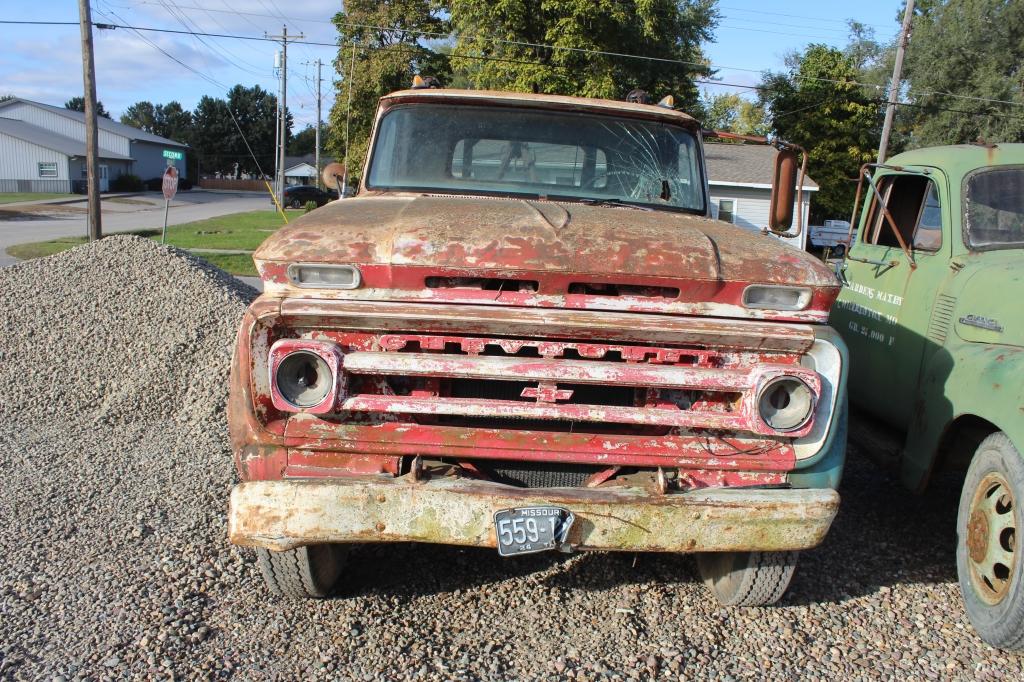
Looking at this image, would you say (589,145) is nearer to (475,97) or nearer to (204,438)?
(475,97)

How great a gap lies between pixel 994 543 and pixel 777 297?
1470 mm

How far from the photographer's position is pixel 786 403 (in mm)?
3158

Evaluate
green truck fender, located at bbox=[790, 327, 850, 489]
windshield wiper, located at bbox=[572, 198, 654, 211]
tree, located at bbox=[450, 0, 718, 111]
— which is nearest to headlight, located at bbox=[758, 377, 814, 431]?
green truck fender, located at bbox=[790, 327, 850, 489]

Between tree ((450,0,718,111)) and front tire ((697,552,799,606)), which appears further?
tree ((450,0,718,111))

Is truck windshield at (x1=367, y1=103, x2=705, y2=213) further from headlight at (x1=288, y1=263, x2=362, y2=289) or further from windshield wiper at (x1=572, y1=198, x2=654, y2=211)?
headlight at (x1=288, y1=263, x2=362, y2=289)

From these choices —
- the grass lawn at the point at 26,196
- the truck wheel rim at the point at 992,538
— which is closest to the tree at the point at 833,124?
the truck wheel rim at the point at 992,538

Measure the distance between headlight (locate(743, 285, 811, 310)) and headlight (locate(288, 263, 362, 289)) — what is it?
1374mm

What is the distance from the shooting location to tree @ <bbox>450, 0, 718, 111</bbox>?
23.5 m

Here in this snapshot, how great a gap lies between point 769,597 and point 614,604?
0.65 m

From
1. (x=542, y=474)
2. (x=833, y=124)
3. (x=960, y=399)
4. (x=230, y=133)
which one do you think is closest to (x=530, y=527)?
(x=542, y=474)

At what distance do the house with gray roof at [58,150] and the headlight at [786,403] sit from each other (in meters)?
45.4

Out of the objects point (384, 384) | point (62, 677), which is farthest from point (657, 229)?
point (62, 677)

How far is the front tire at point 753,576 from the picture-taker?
358 centimetres

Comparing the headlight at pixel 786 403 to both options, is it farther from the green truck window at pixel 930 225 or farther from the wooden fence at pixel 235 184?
the wooden fence at pixel 235 184
